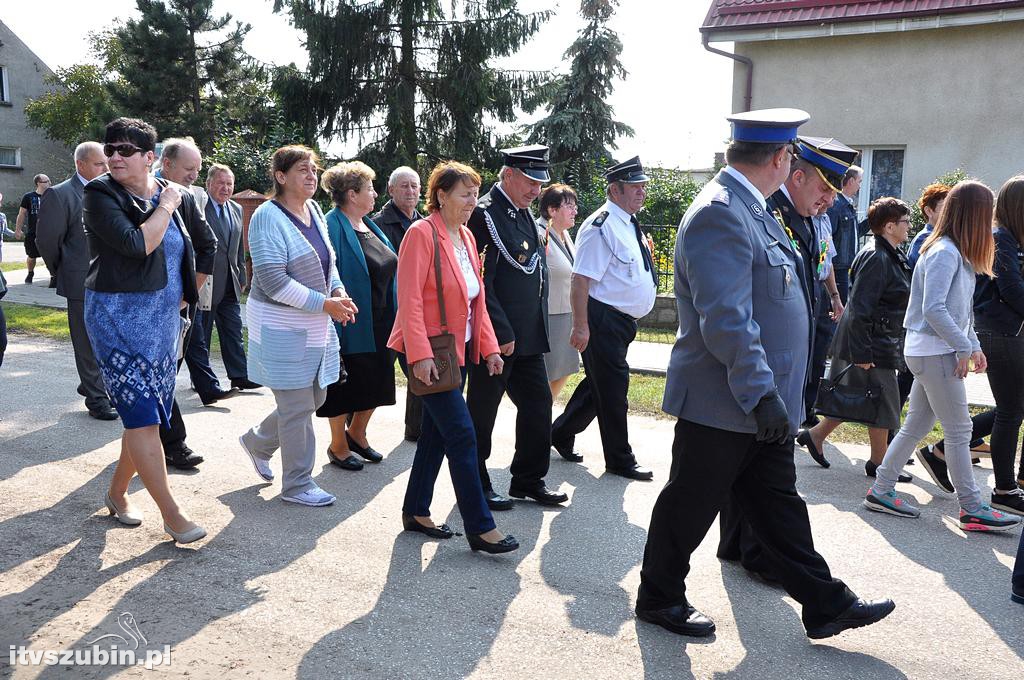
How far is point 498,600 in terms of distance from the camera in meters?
3.77

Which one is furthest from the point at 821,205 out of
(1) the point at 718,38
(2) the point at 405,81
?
(2) the point at 405,81

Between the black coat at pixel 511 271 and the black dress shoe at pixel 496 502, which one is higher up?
the black coat at pixel 511 271

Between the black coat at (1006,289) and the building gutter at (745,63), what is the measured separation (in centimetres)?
1092

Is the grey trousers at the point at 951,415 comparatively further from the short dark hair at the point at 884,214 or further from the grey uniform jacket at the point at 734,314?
the grey uniform jacket at the point at 734,314

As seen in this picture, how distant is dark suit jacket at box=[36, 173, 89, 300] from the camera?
A: 6.79 meters

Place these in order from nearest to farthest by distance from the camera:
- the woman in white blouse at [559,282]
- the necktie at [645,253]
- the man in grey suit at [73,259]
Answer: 1. the necktie at [645,253]
2. the woman in white blouse at [559,282]
3. the man in grey suit at [73,259]

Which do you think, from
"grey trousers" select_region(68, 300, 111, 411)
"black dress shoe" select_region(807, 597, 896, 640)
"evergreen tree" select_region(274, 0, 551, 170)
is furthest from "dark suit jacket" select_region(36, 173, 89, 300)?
"evergreen tree" select_region(274, 0, 551, 170)

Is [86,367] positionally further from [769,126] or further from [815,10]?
[815,10]

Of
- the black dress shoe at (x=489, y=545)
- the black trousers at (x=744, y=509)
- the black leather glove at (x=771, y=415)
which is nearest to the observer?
the black leather glove at (x=771, y=415)

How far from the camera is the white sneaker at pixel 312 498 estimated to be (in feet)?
16.1

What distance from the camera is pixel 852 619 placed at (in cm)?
338

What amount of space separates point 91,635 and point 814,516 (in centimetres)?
378

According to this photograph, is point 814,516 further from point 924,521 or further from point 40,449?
point 40,449

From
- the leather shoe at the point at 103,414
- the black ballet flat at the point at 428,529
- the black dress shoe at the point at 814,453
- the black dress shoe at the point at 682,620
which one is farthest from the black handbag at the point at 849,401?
the leather shoe at the point at 103,414
